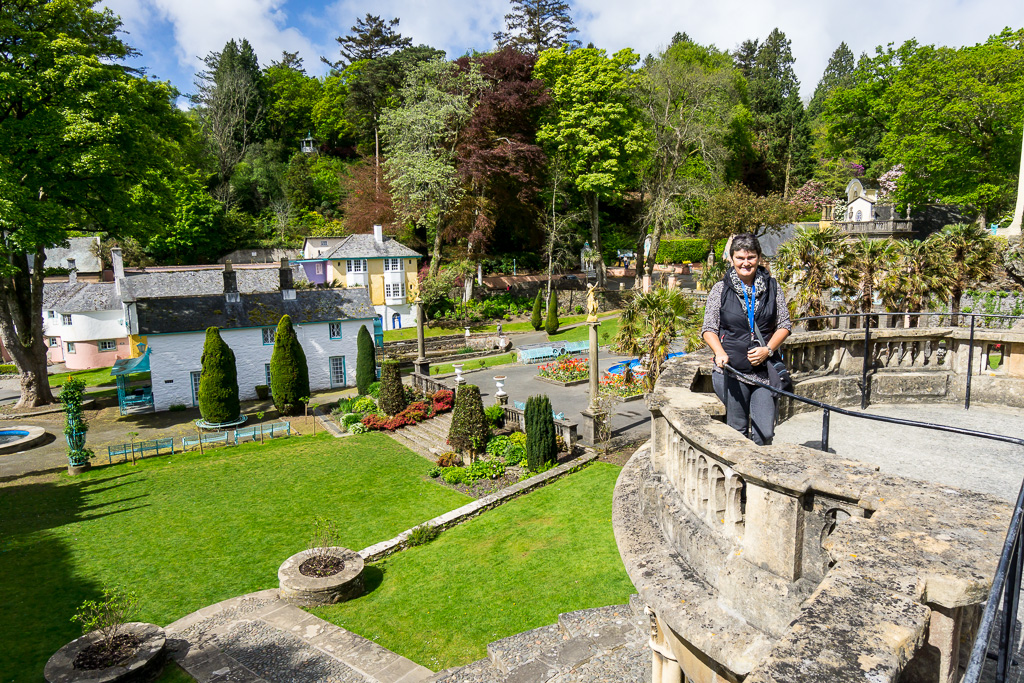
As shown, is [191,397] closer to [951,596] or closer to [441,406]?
[441,406]

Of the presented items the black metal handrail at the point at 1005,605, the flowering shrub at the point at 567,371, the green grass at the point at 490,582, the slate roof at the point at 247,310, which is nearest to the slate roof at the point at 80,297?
the slate roof at the point at 247,310

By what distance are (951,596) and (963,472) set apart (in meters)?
4.17

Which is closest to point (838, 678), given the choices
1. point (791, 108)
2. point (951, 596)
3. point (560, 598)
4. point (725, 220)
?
point (951, 596)

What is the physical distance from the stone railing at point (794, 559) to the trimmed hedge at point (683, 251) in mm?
56468

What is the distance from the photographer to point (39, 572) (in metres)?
14.5

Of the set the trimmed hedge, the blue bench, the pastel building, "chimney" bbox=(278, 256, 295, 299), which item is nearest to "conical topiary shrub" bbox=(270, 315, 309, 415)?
the blue bench

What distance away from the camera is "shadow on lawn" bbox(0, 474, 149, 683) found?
1152cm

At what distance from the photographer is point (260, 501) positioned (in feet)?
61.0

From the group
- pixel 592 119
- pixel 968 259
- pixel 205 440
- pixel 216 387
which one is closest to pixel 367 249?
pixel 592 119

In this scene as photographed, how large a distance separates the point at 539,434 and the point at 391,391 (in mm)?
9902

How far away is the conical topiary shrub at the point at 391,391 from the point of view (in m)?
26.1

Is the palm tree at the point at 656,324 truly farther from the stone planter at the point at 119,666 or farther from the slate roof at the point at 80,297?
the slate roof at the point at 80,297

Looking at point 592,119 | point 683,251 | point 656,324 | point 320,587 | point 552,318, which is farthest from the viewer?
point 683,251

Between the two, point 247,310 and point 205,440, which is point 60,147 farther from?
point 205,440
